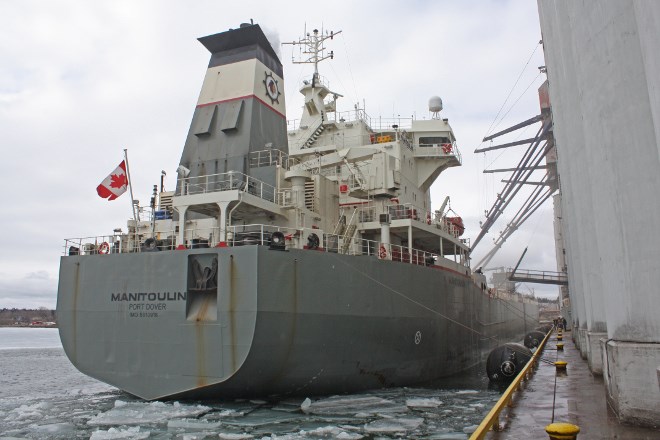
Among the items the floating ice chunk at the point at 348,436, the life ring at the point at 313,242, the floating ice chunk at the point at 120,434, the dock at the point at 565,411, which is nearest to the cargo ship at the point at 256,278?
the life ring at the point at 313,242

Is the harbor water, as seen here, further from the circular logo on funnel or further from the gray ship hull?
the circular logo on funnel

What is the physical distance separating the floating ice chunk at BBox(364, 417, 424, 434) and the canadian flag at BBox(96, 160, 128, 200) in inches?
356

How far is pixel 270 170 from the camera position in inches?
573

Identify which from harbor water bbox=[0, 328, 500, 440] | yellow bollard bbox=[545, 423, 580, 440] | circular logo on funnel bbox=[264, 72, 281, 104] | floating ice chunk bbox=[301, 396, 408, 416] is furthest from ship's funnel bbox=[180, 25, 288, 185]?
yellow bollard bbox=[545, 423, 580, 440]

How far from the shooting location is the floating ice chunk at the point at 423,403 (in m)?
11.7

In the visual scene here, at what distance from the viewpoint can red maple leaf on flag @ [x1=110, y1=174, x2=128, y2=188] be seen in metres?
13.8

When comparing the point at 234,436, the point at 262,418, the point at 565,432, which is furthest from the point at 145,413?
the point at 565,432

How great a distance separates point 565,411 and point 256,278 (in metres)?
6.39

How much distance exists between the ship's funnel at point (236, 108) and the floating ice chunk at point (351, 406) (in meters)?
6.30

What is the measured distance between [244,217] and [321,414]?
579 centimetres

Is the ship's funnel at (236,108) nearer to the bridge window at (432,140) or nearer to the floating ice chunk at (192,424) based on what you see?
the floating ice chunk at (192,424)

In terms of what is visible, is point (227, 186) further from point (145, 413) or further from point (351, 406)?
point (351, 406)

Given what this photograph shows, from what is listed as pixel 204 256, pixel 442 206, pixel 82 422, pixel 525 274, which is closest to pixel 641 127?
pixel 204 256

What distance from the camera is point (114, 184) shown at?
13.8m
